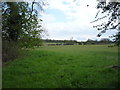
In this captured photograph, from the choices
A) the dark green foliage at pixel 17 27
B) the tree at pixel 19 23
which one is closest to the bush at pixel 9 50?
the dark green foliage at pixel 17 27

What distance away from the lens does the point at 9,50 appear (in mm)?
9703

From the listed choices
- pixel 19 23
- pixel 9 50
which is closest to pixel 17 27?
pixel 19 23

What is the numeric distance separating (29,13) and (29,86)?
7.15 meters

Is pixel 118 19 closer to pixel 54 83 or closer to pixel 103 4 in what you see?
pixel 103 4

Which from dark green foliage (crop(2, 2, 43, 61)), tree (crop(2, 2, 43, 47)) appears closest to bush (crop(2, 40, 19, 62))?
dark green foliage (crop(2, 2, 43, 61))

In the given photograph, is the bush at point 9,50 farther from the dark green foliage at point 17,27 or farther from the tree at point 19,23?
the tree at point 19,23

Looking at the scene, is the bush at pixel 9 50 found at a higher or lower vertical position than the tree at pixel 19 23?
lower

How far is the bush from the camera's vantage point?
31.3ft

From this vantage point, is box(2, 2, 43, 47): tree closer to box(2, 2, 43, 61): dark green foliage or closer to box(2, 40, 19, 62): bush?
box(2, 2, 43, 61): dark green foliage

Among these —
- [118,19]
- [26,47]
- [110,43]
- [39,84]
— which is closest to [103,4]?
[118,19]

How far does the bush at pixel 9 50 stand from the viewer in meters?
9.55

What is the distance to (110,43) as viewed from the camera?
17.4ft

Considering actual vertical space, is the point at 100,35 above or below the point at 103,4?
below

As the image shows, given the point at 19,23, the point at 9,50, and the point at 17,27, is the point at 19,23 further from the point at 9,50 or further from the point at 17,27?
the point at 9,50
